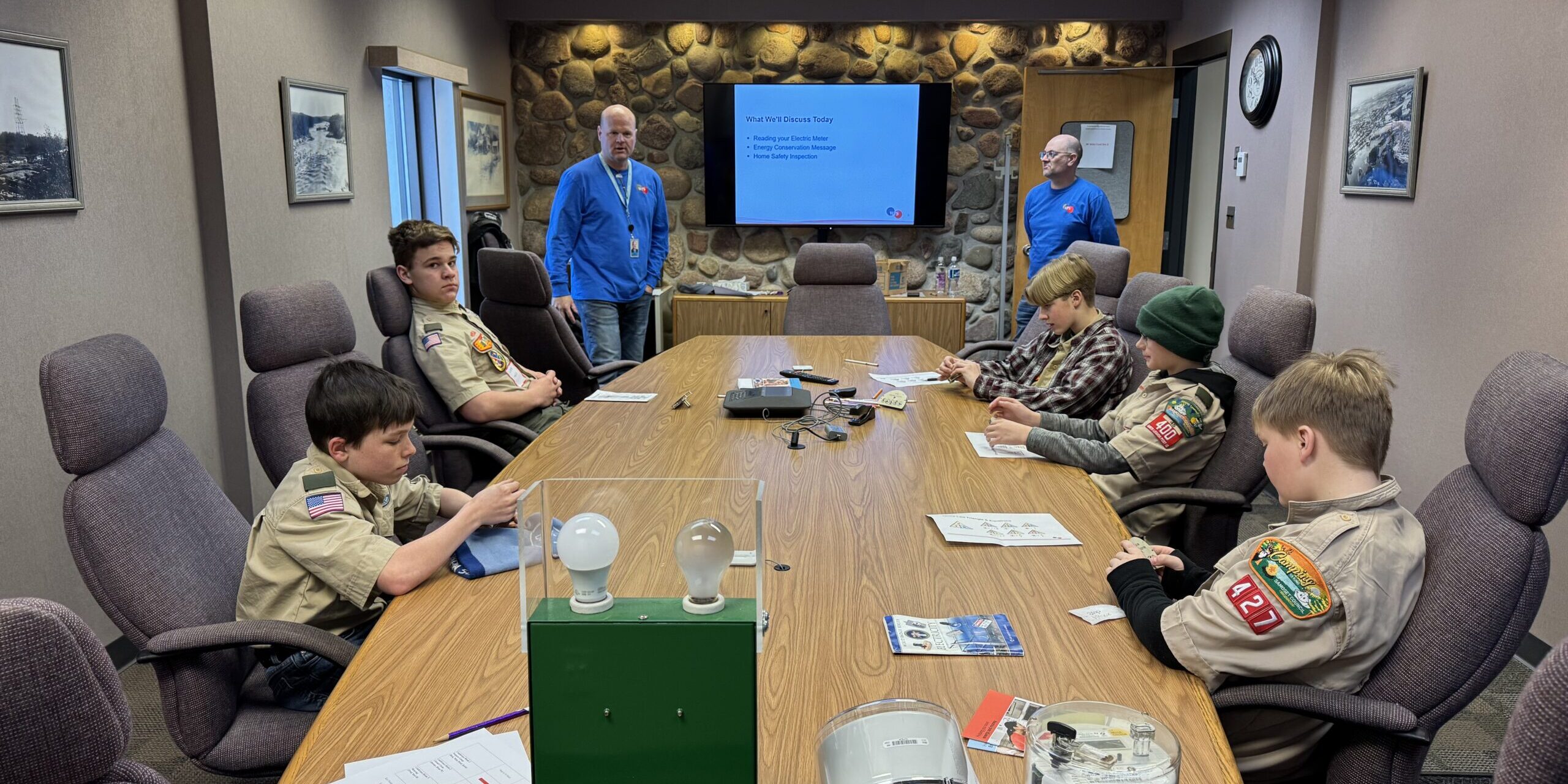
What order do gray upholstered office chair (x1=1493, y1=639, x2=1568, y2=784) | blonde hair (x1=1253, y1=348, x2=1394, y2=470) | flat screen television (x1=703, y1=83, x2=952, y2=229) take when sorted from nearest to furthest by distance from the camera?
gray upholstered office chair (x1=1493, y1=639, x2=1568, y2=784), blonde hair (x1=1253, y1=348, x2=1394, y2=470), flat screen television (x1=703, y1=83, x2=952, y2=229)

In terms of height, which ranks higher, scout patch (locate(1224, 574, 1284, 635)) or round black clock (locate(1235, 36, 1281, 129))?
round black clock (locate(1235, 36, 1281, 129))

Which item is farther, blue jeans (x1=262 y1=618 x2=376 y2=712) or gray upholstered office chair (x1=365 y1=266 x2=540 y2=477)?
gray upholstered office chair (x1=365 y1=266 x2=540 y2=477)

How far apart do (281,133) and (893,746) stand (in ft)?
12.6

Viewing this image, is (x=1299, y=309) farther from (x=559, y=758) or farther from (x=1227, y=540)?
(x=559, y=758)

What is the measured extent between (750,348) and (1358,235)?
7.71 ft

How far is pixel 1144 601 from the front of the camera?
1.60 m

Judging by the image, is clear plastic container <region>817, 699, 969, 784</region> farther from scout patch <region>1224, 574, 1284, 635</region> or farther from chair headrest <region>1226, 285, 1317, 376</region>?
chair headrest <region>1226, 285, 1317, 376</region>

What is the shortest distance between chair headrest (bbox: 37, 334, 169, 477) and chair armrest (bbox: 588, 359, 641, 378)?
6.98 feet

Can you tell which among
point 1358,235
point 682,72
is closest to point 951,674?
point 1358,235

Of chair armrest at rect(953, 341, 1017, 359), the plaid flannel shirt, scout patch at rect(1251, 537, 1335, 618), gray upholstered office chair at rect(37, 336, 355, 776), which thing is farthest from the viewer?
chair armrest at rect(953, 341, 1017, 359)

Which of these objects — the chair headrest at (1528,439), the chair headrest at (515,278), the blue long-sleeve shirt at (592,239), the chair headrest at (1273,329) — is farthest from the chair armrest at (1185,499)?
the blue long-sleeve shirt at (592,239)

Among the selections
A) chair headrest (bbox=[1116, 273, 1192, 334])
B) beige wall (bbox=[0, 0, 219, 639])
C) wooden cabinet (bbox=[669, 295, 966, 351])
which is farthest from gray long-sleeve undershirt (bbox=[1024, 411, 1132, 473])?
wooden cabinet (bbox=[669, 295, 966, 351])

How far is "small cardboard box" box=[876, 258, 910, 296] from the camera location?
6.71 m

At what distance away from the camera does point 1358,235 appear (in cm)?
425
